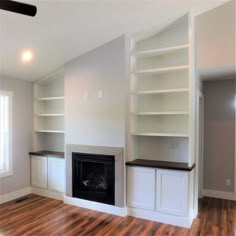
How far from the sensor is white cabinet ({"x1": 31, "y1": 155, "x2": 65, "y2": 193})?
4.39m

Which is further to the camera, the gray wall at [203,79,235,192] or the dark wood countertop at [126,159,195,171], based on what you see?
the gray wall at [203,79,235,192]

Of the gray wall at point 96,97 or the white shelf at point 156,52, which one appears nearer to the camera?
the white shelf at point 156,52

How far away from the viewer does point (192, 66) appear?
11.0 feet

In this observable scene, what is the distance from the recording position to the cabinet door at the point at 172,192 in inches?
128

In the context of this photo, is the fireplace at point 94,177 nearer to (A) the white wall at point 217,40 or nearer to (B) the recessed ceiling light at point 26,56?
(B) the recessed ceiling light at point 26,56

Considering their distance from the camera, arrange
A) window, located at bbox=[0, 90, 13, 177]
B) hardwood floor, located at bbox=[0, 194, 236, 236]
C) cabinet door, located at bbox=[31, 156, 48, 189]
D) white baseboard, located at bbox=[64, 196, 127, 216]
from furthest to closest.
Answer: cabinet door, located at bbox=[31, 156, 48, 189] < window, located at bbox=[0, 90, 13, 177] < white baseboard, located at bbox=[64, 196, 127, 216] < hardwood floor, located at bbox=[0, 194, 236, 236]

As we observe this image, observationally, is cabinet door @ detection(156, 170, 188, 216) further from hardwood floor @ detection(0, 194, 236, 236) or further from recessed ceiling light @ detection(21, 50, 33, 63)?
recessed ceiling light @ detection(21, 50, 33, 63)

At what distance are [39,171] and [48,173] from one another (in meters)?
0.26

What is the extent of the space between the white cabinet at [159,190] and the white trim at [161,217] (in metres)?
0.05

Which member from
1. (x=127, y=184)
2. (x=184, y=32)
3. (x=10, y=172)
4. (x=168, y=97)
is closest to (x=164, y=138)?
(x=168, y=97)

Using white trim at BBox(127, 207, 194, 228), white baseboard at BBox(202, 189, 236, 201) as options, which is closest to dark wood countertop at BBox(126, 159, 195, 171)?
white trim at BBox(127, 207, 194, 228)

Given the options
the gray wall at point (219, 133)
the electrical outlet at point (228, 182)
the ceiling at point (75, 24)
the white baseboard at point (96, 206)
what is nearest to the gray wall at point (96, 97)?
the ceiling at point (75, 24)

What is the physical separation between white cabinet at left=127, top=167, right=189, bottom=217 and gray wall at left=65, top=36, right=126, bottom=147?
0.62 metres

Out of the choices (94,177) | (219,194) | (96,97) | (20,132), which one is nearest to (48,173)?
(20,132)
